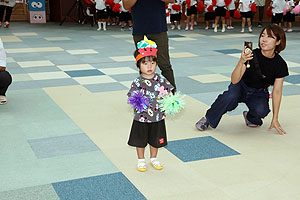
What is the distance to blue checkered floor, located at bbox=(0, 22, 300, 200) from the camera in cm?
362

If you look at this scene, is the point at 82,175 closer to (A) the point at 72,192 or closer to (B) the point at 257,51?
(A) the point at 72,192

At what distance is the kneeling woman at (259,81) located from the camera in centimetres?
468

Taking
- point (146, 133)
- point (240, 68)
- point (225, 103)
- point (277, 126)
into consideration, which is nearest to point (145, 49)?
point (146, 133)

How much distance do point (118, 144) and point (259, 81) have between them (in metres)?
1.59

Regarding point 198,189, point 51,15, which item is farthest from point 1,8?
point 198,189

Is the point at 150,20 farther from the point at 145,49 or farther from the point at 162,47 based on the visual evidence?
the point at 145,49

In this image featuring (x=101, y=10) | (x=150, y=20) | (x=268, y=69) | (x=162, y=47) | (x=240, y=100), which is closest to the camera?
(x=268, y=69)

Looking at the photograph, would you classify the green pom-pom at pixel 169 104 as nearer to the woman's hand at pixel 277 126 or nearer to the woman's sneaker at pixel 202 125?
the woman's sneaker at pixel 202 125

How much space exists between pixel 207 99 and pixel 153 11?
4.94 feet

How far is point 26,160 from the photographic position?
420 cm

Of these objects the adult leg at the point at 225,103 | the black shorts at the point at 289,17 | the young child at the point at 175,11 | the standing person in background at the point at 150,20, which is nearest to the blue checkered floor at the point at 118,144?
the adult leg at the point at 225,103

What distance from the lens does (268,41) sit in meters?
4.66

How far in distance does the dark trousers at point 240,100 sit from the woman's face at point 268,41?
18.8 inches

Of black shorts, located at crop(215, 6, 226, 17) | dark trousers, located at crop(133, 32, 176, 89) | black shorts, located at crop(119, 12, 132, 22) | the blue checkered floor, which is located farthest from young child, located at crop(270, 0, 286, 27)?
dark trousers, located at crop(133, 32, 176, 89)
